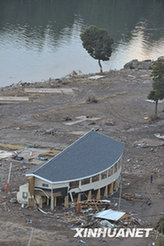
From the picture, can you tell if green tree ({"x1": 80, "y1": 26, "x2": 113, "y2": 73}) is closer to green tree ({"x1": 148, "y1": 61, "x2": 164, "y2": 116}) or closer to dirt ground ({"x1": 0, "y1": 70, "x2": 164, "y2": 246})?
dirt ground ({"x1": 0, "y1": 70, "x2": 164, "y2": 246})

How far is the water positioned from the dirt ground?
10629 millimetres

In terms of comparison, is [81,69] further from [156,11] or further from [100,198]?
[156,11]

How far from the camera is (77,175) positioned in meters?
23.2

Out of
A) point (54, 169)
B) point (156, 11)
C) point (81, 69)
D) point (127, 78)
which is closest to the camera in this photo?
point (54, 169)

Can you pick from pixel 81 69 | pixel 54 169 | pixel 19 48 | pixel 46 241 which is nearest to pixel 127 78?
pixel 81 69

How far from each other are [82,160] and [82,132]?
9442mm

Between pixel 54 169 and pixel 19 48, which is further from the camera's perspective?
pixel 19 48

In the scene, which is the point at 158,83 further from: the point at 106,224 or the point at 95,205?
the point at 106,224

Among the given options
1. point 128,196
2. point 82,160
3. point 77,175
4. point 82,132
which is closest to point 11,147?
point 82,132

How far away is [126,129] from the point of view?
34.9 metres

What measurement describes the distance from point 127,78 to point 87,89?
17.8 ft

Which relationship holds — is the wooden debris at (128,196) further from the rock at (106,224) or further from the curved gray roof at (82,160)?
the rock at (106,224)

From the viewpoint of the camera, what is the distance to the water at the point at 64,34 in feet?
202

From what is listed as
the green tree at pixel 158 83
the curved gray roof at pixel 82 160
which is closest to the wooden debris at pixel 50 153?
the curved gray roof at pixel 82 160
